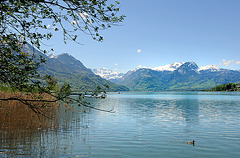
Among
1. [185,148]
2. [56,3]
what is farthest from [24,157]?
[185,148]

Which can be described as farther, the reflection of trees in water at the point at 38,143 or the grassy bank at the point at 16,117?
the grassy bank at the point at 16,117

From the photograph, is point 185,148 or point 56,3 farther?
point 185,148

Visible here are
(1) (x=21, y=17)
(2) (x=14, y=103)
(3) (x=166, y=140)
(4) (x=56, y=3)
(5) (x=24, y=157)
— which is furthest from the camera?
(2) (x=14, y=103)

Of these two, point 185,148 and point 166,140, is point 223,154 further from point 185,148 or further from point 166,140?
point 166,140

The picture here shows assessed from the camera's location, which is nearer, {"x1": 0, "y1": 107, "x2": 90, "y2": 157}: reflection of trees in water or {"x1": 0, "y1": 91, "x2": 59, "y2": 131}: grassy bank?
{"x1": 0, "y1": 107, "x2": 90, "y2": 157}: reflection of trees in water

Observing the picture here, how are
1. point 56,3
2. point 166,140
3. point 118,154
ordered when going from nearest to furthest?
point 56,3
point 118,154
point 166,140

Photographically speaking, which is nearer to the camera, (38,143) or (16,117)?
(38,143)

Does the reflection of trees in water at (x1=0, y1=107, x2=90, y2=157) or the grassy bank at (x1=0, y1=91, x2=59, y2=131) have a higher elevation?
the grassy bank at (x1=0, y1=91, x2=59, y2=131)

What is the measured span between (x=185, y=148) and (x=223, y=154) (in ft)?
9.85

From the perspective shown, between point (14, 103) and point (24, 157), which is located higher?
point (14, 103)

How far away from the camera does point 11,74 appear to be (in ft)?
33.5

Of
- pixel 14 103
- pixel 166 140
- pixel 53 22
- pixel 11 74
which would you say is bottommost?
pixel 166 140

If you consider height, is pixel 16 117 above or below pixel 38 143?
above

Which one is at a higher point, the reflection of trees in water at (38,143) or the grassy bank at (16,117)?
the grassy bank at (16,117)
